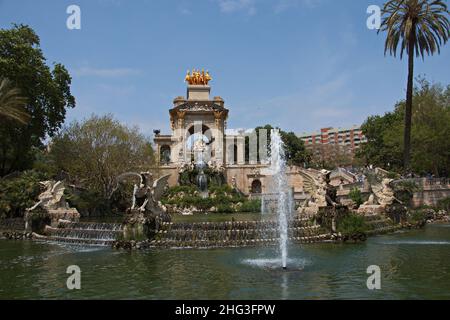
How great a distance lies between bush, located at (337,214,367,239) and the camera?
17406 millimetres

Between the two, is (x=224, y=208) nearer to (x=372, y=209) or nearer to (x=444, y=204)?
(x=444, y=204)

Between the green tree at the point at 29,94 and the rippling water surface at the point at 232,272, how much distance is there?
18613 millimetres

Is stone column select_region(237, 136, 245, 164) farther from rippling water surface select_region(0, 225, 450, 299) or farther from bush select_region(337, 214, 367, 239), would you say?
rippling water surface select_region(0, 225, 450, 299)

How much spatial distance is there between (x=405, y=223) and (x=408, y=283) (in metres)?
14.0

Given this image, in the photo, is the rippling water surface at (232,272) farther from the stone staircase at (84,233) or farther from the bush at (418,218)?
the bush at (418,218)

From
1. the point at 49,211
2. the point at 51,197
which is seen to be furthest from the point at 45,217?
the point at 51,197

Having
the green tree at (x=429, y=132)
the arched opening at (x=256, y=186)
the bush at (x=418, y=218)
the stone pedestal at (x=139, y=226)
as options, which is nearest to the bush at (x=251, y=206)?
the green tree at (x=429, y=132)

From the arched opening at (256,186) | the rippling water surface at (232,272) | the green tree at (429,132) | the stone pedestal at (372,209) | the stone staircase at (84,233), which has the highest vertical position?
the green tree at (429,132)

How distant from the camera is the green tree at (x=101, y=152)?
105ft

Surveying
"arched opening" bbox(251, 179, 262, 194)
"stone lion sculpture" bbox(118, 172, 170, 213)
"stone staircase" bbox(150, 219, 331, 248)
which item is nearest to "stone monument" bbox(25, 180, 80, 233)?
"stone lion sculpture" bbox(118, 172, 170, 213)

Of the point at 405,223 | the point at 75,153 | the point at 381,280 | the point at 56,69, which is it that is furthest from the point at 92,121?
the point at 381,280

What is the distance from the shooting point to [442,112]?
35.8m

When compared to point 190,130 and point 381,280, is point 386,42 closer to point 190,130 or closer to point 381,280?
point 381,280

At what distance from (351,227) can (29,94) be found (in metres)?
25.9
